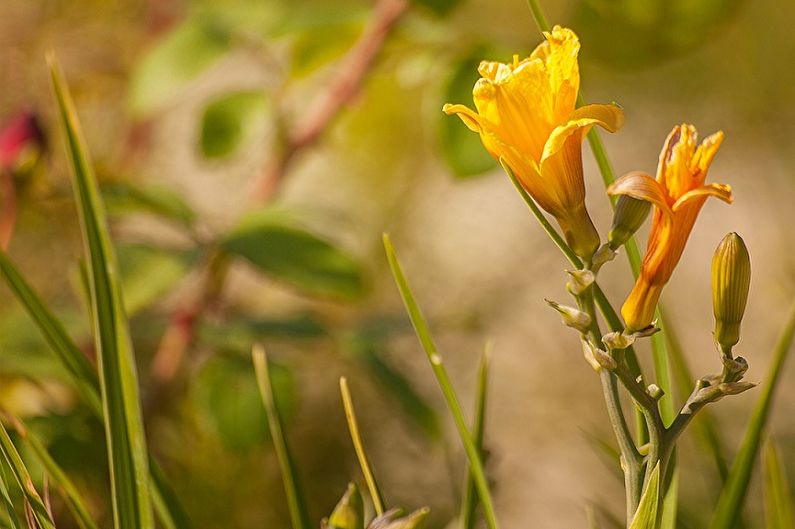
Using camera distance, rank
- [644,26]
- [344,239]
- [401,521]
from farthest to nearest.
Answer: [344,239]
[644,26]
[401,521]

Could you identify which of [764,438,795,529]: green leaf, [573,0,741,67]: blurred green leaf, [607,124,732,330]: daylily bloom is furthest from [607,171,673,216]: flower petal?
[573,0,741,67]: blurred green leaf

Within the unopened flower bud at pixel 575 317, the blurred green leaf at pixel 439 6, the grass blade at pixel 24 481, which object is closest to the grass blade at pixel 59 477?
the grass blade at pixel 24 481

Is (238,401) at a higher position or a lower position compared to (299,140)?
lower

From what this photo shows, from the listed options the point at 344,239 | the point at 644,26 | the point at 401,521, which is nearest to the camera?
the point at 401,521

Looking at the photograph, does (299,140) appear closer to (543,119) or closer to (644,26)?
(644,26)

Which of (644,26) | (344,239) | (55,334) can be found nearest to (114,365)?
(55,334)

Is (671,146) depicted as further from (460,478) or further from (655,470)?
(460,478)

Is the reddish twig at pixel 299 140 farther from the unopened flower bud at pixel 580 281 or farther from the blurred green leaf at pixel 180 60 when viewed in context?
the unopened flower bud at pixel 580 281
